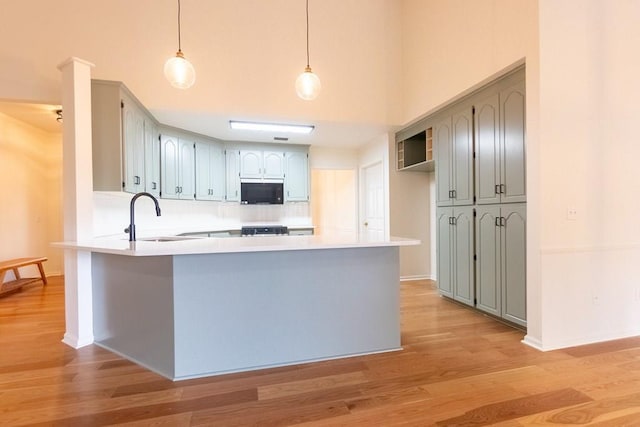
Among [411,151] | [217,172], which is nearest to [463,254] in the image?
[411,151]

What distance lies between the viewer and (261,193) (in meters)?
5.43

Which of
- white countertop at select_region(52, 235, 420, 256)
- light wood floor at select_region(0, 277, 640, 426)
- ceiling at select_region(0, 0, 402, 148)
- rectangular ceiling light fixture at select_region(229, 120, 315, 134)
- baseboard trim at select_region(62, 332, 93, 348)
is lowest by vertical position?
light wood floor at select_region(0, 277, 640, 426)

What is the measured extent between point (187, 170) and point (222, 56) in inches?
68.8

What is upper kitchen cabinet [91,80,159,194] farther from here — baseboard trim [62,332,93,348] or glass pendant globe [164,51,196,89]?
baseboard trim [62,332,93,348]

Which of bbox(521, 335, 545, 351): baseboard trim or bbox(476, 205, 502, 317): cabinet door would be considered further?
bbox(476, 205, 502, 317): cabinet door

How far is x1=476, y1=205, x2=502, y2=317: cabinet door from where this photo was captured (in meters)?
2.99

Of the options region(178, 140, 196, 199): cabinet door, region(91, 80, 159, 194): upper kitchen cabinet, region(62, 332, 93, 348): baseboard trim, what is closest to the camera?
region(62, 332, 93, 348): baseboard trim

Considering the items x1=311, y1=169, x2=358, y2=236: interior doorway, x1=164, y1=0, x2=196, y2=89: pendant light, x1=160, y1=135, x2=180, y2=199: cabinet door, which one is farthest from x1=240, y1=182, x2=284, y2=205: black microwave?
x1=164, y1=0, x2=196, y2=89: pendant light

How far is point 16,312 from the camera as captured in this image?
3.46 m

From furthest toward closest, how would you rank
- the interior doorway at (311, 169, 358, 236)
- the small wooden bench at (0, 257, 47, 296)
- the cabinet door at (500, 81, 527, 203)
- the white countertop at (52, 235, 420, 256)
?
the interior doorway at (311, 169, 358, 236)
the small wooden bench at (0, 257, 47, 296)
the cabinet door at (500, 81, 527, 203)
the white countertop at (52, 235, 420, 256)

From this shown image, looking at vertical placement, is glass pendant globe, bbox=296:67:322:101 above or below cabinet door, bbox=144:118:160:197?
above

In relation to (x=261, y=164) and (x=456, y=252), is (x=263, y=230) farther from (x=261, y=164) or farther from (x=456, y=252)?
(x=456, y=252)

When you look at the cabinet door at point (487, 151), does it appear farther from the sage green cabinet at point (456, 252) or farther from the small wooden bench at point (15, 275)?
the small wooden bench at point (15, 275)

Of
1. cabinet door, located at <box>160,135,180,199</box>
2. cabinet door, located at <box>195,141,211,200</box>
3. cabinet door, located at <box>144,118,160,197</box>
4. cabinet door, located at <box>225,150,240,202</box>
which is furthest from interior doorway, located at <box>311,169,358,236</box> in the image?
cabinet door, located at <box>144,118,160,197</box>
